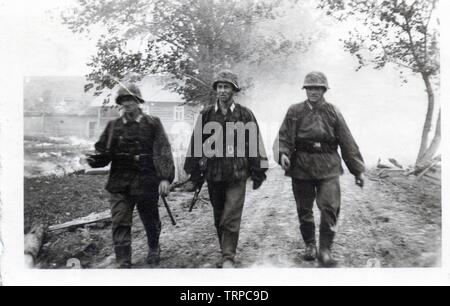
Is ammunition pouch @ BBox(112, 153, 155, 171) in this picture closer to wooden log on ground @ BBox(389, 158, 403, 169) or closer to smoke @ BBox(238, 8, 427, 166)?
smoke @ BBox(238, 8, 427, 166)

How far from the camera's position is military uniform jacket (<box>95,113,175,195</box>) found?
12.0 feet

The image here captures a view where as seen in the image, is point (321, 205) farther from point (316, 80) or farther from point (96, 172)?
point (96, 172)

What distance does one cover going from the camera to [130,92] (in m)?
3.82

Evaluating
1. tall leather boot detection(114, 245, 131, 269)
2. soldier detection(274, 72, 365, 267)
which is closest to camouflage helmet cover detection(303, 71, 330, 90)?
soldier detection(274, 72, 365, 267)

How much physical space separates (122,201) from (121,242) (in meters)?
0.40

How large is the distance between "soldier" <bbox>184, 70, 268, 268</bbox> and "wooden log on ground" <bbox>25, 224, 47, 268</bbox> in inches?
75.4

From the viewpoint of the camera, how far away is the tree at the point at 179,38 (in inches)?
168

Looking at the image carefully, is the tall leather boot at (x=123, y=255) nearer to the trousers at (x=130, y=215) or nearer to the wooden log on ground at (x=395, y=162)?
the trousers at (x=130, y=215)

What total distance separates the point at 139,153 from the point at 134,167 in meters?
0.15

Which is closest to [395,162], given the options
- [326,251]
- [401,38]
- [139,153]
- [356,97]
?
[356,97]

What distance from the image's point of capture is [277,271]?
3.96 meters

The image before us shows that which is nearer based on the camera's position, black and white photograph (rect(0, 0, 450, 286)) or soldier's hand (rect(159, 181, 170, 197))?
soldier's hand (rect(159, 181, 170, 197))
